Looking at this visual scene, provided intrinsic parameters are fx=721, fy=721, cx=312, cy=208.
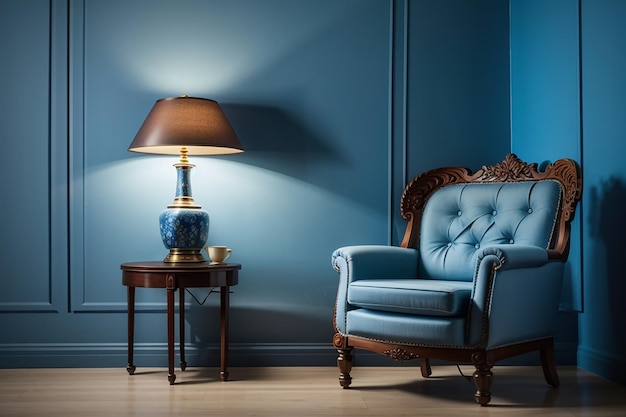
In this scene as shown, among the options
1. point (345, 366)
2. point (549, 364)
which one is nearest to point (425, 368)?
point (345, 366)

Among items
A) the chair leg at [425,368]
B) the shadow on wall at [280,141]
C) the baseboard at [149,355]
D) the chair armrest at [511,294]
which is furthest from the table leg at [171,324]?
the chair armrest at [511,294]

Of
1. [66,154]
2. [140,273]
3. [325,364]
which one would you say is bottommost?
[325,364]

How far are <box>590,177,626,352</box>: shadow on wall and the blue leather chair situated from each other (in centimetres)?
18

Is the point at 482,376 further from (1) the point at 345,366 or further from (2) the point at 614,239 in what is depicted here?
(2) the point at 614,239

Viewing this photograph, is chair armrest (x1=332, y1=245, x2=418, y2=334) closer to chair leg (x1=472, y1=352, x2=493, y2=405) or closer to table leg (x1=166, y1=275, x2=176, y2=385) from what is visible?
chair leg (x1=472, y1=352, x2=493, y2=405)

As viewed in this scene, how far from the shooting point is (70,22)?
3.43 meters

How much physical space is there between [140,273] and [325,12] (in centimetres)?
156

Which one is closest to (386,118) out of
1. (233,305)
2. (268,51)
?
(268,51)

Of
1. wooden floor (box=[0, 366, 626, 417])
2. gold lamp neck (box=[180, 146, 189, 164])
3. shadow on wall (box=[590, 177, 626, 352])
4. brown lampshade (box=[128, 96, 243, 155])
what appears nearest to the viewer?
wooden floor (box=[0, 366, 626, 417])

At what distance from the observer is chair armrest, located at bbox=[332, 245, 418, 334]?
2.94 m

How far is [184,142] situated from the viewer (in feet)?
9.84

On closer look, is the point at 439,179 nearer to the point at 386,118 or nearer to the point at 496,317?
the point at 386,118

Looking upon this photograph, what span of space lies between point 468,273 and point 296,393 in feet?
2.91

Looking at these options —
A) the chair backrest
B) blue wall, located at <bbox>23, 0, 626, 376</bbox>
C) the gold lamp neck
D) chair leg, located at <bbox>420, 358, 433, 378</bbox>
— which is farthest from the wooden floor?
the gold lamp neck
